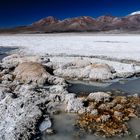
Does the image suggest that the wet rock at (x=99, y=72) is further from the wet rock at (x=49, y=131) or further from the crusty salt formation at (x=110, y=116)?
the wet rock at (x=49, y=131)

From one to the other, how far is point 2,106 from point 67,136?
2.58 metres

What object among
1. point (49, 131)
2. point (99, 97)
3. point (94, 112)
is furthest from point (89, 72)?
point (49, 131)

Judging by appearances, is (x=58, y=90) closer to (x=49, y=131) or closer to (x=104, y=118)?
(x=104, y=118)

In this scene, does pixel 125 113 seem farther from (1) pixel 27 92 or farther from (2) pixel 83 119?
(1) pixel 27 92

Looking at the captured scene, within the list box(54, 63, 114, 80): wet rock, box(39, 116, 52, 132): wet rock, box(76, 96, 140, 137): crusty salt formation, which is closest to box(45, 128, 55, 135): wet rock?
box(39, 116, 52, 132): wet rock

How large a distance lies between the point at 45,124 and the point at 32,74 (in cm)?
530

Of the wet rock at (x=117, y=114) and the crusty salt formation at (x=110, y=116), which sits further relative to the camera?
the wet rock at (x=117, y=114)

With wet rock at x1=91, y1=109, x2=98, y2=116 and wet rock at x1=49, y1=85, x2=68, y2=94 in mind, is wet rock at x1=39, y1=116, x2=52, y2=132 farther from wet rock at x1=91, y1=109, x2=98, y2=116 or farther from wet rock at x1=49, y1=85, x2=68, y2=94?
wet rock at x1=49, y1=85, x2=68, y2=94

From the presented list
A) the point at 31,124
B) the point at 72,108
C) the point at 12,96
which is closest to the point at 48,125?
the point at 31,124

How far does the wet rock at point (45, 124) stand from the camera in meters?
8.61

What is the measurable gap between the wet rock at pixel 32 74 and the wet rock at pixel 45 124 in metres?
4.30

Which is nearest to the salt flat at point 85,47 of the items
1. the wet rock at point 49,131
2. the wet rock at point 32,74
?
the wet rock at point 32,74

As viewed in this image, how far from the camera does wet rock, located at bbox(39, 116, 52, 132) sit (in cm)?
861

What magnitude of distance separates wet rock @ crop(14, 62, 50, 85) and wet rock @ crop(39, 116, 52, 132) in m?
4.30
